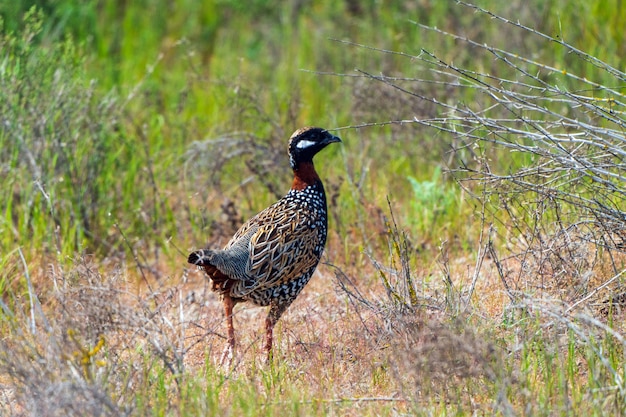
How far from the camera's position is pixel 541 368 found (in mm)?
4879

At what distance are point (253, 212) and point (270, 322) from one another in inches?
89.1

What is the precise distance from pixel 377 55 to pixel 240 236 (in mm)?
4765

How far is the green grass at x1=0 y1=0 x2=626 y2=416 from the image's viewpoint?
458cm

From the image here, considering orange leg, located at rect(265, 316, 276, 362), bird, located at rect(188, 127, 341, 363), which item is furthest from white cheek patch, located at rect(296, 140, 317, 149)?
orange leg, located at rect(265, 316, 276, 362)

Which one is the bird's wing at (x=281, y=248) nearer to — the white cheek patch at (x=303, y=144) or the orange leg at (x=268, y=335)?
the orange leg at (x=268, y=335)

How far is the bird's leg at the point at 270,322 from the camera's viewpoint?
5664mm

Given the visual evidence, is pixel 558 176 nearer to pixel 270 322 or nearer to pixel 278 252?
pixel 278 252

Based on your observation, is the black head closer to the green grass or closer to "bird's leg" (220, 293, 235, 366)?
the green grass

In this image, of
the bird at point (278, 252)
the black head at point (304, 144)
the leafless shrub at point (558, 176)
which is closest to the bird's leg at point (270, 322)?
the bird at point (278, 252)

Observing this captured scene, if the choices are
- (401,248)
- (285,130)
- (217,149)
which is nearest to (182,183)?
(217,149)

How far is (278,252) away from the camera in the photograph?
19.3ft

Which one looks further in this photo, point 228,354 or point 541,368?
point 228,354

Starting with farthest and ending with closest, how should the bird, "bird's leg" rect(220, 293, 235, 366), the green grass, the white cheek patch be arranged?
the white cheek patch
the bird
"bird's leg" rect(220, 293, 235, 366)
the green grass

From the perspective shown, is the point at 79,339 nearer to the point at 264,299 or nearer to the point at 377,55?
the point at 264,299
